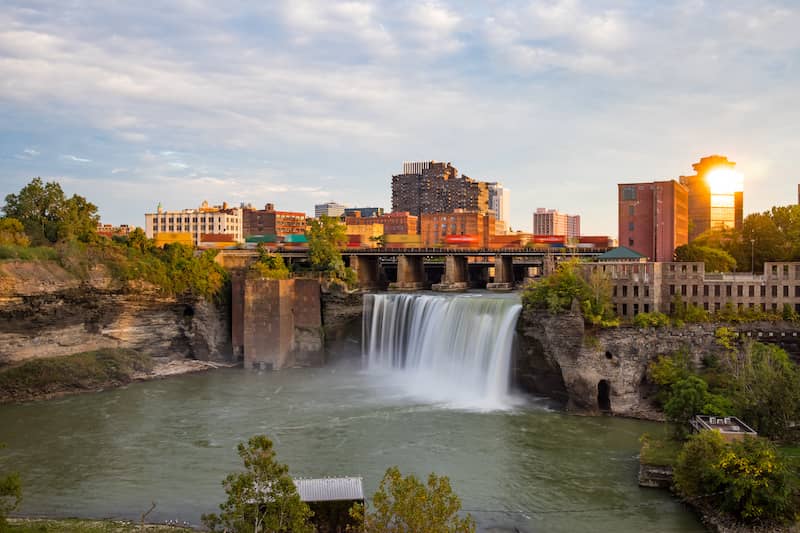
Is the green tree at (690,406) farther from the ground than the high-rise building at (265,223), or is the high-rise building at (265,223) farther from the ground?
the high-rise building at (265,223)

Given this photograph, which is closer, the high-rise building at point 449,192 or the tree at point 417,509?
the tree at point 417,509

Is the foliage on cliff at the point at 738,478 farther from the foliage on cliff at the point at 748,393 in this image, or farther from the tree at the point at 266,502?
the tree at the point at 266,502

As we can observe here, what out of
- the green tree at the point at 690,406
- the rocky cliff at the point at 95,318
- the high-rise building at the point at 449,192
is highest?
the high-rise building at the point at 449,192

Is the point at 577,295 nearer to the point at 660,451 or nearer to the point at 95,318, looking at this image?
the point at 660,451

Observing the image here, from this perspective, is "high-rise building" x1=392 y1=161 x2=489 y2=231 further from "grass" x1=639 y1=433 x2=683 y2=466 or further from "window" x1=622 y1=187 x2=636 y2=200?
"grass" x1=639 y1=433 x2=683 y2=466

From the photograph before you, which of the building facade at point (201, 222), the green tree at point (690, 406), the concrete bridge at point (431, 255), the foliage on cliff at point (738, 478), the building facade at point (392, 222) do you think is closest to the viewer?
the foliage on cliff at point (738, 478)

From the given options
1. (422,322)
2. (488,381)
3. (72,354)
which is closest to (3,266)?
(72,354)

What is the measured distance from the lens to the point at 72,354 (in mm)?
47656

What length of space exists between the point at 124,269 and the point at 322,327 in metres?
16.5

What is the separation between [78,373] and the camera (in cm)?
4609

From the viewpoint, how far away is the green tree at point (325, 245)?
61.0 meters

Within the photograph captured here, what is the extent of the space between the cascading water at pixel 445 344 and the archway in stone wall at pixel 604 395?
5.50 meters

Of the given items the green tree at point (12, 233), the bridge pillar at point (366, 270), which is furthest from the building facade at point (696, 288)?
the green tree at point (12, 233)

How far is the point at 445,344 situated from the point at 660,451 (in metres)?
20.7
